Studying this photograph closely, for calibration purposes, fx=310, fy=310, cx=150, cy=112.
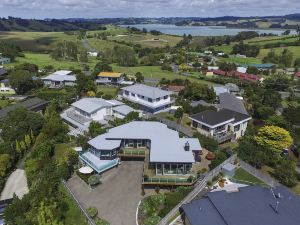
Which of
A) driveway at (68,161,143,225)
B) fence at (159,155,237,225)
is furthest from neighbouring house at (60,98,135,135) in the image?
fence at (159,155,237,225)

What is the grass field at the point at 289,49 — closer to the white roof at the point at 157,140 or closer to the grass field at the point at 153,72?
the grass field at the point at 153,72

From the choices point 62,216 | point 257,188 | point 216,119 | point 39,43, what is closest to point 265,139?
point 216,119

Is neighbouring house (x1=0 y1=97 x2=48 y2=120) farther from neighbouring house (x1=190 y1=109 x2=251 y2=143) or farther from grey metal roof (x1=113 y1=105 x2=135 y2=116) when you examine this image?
neighbouring house (x1=190 y1=109 x2=251 y2=143)

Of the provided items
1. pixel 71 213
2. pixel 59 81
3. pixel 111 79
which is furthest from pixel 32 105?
pixel 71 213

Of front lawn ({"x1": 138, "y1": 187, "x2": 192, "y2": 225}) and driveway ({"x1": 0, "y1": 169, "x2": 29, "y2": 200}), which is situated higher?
front lawn ({"x1": 138, "y1": 187, "x2": 192, "y2": 225})

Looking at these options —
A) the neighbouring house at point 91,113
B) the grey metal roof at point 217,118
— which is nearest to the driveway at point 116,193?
the grey metal roof at point 217,118

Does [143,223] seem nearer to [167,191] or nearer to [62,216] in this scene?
[167,191]
